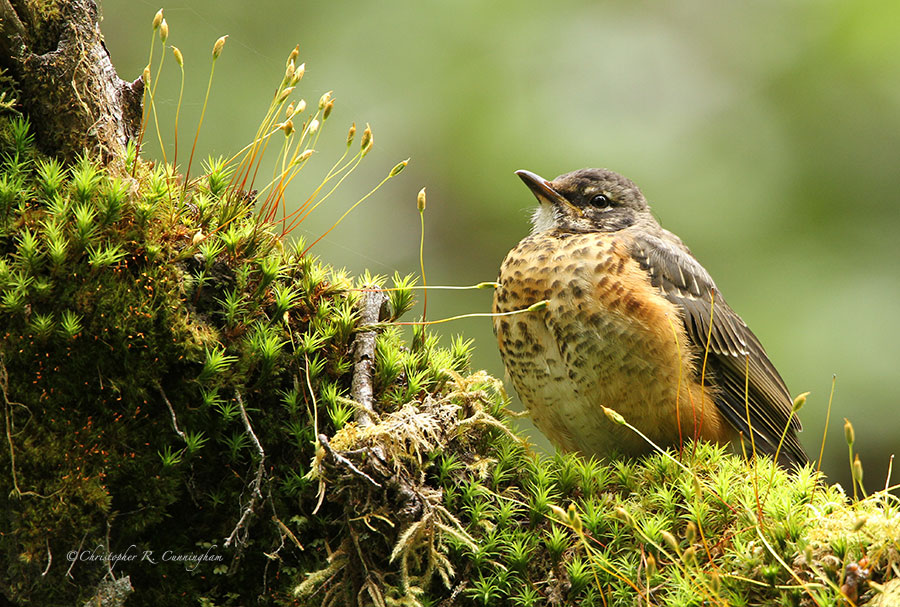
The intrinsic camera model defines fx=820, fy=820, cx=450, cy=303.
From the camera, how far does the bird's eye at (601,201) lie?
14.0 ft

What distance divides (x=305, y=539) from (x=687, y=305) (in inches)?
85.0

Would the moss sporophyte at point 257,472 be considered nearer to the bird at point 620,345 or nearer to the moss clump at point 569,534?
the moss clump at point 569,534

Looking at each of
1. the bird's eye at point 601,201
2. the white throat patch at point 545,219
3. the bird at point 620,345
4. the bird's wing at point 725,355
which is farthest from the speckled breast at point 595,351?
the bird's eye at point 601,201

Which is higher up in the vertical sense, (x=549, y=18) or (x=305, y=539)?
(x=549, y=18)

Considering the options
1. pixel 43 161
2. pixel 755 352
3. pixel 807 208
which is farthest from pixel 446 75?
pixel 43 161

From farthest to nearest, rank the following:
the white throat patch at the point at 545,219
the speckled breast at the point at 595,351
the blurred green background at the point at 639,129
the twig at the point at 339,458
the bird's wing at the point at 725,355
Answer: the blurred green background at the point at 639,129 → the white throat patch at the point at 545,219 → the bird's wing at the point at 725,355 → the speckled breast at the point at 595,351 → the twig at the point at 339,458

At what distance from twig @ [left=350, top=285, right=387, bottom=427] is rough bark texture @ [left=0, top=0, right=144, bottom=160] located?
3.14 ft

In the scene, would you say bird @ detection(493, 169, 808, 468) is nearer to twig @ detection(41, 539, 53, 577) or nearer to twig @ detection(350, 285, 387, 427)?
twig @ detection(350, 285, 387, 427)

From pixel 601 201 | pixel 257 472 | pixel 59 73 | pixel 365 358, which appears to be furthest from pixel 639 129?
pixel 257 472

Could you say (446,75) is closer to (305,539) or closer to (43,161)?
(43,161)

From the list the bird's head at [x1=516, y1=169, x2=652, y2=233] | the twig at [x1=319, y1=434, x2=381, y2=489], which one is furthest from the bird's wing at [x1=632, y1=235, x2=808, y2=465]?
the twig at [x1=319, y1=434, x2=381, y2=489]

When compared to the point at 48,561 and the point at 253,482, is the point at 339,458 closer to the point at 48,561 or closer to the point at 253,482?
the point at 253,482

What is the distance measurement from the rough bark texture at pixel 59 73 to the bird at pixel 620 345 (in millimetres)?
1675

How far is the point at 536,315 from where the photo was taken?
3.53 metres
